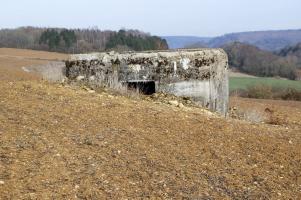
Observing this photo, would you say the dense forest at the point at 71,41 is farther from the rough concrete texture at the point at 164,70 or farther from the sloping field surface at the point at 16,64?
the rough concrete texture at the point at 164,70

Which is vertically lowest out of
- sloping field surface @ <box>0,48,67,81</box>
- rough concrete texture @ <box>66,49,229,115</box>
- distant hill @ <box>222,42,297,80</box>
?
distant hill @ <box>222,42,297,80</box>

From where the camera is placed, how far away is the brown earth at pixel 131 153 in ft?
13.4

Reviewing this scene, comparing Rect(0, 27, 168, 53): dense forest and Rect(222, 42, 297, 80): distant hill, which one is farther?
Rect(0, 27, 168, 53): dense forest

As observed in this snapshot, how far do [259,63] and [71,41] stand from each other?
25.1 metres

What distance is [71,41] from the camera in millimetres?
67062

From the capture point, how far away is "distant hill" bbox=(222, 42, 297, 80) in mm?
59125

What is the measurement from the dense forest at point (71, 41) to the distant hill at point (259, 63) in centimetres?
1136

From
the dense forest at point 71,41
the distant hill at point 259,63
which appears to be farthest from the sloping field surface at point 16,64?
the distant hill at point 259,63

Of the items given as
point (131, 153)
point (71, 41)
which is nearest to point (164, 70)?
point (131, 153)

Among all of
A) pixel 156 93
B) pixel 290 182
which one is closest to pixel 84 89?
pixel 156 93

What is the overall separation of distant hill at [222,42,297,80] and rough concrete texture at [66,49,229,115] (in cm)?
5176

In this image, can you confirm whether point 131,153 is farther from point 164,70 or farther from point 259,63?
point 259,63

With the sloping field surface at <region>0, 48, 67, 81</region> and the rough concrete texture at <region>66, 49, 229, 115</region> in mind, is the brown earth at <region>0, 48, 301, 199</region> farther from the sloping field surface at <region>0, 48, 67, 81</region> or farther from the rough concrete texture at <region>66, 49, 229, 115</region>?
the sloping field surface at <region>0, 48, 67, 81</region>

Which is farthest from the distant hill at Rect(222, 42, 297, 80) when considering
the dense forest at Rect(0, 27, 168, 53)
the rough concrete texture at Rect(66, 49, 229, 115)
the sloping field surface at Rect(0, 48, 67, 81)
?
the rough concrete texture at Rect(66, 49, 229, 115)
